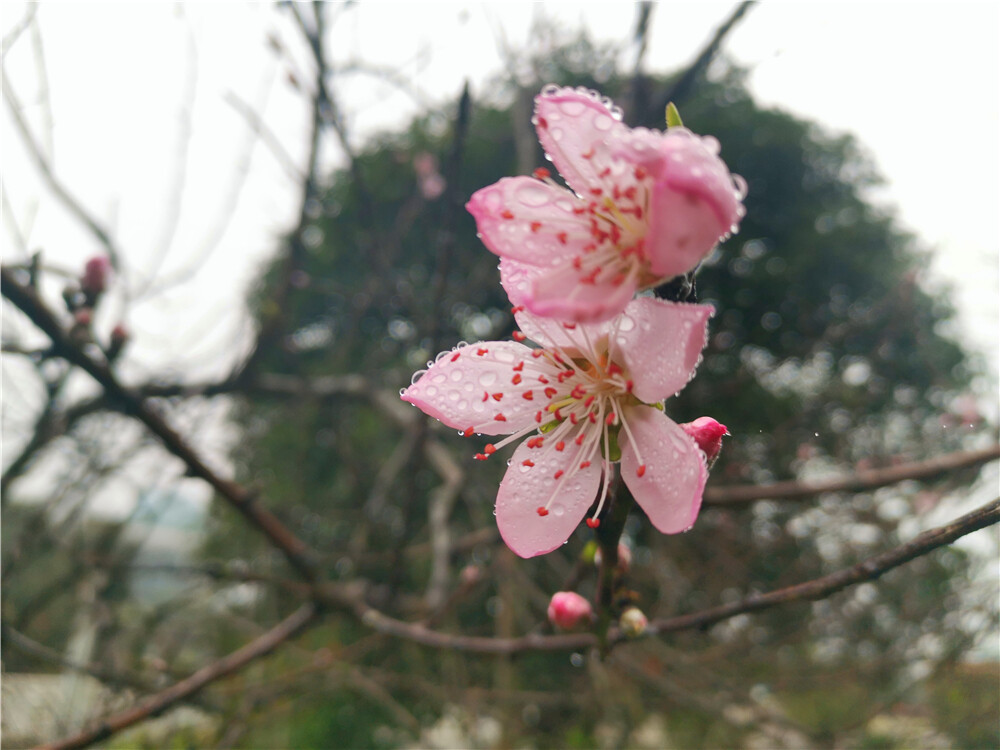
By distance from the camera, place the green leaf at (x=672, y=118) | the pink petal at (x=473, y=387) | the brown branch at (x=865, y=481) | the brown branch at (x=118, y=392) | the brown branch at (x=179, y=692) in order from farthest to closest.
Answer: the brown branch at (x=865, y=481) < the brown branch at (x=179, y=692) < the brown branch at (x=118, y=392) < the pink petal at (x=473, y=387) < the green leaf at (x=672, y=118)

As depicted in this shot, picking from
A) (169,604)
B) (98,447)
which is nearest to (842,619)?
(169,604)

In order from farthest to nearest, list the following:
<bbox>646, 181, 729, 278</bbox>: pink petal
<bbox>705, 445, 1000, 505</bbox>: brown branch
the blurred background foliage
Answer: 1. the blurred background foliage
2. <bbox>705, 445, 1000, 505</bbox>: brown branch
3. <bbox>646, 181, 729, 278</bbox>: pink petal

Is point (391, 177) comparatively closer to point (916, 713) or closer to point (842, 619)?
point (842, 619)

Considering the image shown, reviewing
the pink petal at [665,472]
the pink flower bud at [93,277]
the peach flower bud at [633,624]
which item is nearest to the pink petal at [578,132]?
the pink petal at [665,472]

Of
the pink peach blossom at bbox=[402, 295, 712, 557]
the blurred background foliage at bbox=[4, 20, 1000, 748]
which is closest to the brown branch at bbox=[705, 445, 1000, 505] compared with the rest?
the blurred background foliage at bbox=[4, 20, 1000, 748]

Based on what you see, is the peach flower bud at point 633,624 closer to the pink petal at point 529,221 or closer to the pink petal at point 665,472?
the pink petal at point 665,472

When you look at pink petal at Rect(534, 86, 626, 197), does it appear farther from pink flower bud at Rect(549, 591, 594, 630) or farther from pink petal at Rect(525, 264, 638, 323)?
pink flower bud at Rect(549, 591, 594, 630)

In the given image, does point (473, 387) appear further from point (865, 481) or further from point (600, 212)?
point (865, 481)
